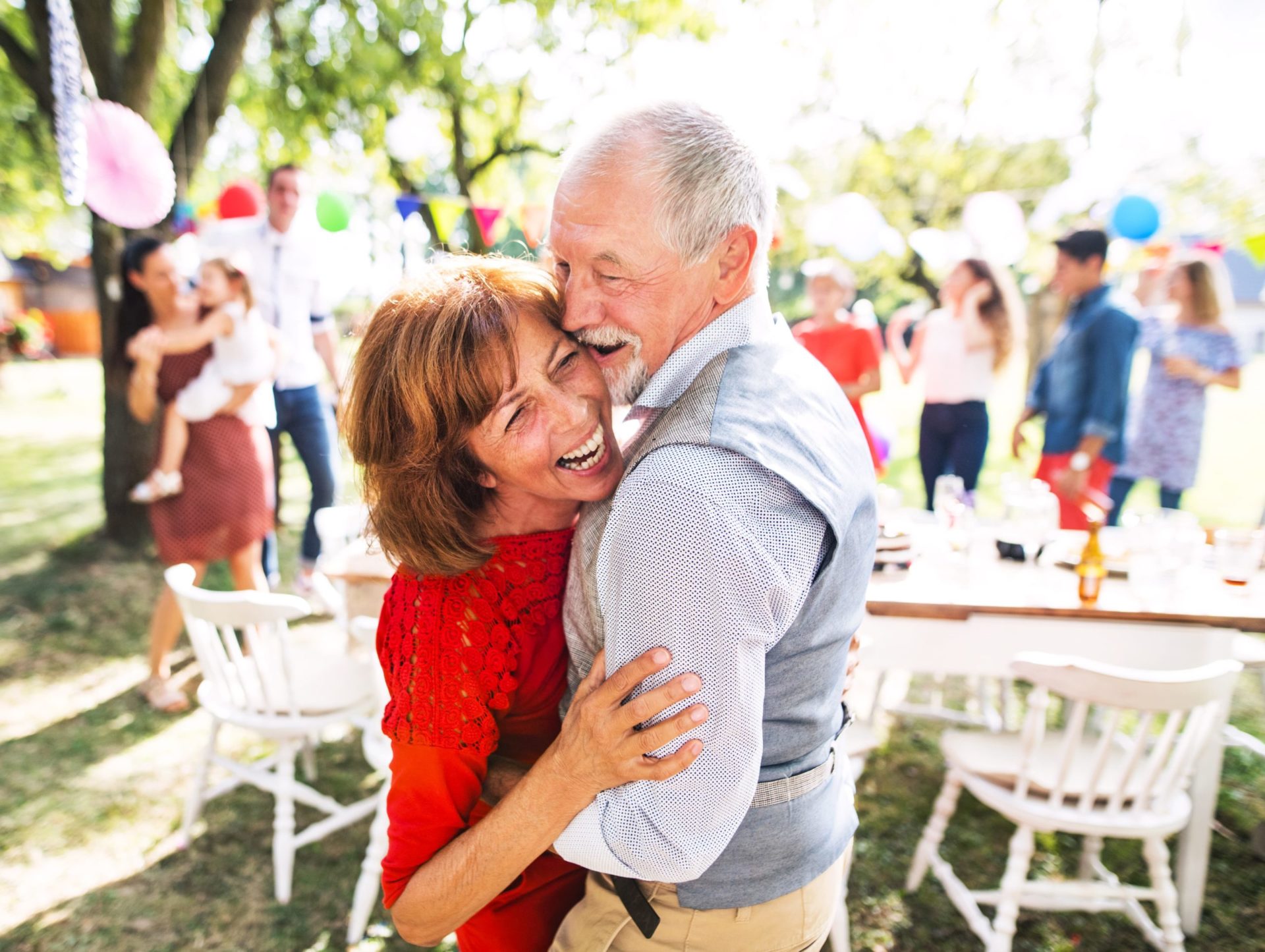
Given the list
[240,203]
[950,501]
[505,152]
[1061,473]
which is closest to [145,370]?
[240,203]

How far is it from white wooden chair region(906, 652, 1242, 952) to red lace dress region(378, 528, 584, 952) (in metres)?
1.36

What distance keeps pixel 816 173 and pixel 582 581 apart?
1398 centimetres

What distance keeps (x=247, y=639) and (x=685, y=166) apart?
225 cm

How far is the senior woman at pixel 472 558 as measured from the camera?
3.65ft

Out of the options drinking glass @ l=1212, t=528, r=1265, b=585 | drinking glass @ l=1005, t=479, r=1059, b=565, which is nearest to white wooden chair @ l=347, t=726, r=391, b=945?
drinking glass @ l=1005, t=479, r=1059, b=565

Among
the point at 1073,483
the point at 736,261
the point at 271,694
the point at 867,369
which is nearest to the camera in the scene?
the point at 736,261

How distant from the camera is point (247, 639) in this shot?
8.73 ft

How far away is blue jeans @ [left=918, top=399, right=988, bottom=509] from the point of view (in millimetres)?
5152

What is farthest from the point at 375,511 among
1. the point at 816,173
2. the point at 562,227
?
the point at 816,173

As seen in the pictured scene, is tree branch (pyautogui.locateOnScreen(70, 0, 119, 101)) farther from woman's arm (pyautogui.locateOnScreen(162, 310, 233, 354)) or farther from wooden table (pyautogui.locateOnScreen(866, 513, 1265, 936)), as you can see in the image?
wooden table (pyautogui.locateOnScreen(866, 513, 1265, 936))

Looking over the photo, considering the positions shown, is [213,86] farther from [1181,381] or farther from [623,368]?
[1181,381]

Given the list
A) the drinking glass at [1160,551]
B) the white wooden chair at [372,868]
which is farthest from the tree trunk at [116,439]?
the drinking glass at [1160,551]

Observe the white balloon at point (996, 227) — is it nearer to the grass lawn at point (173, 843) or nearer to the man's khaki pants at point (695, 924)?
the grass lawn at point (173, 843)

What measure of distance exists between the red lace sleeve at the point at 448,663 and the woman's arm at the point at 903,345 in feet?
15.3
